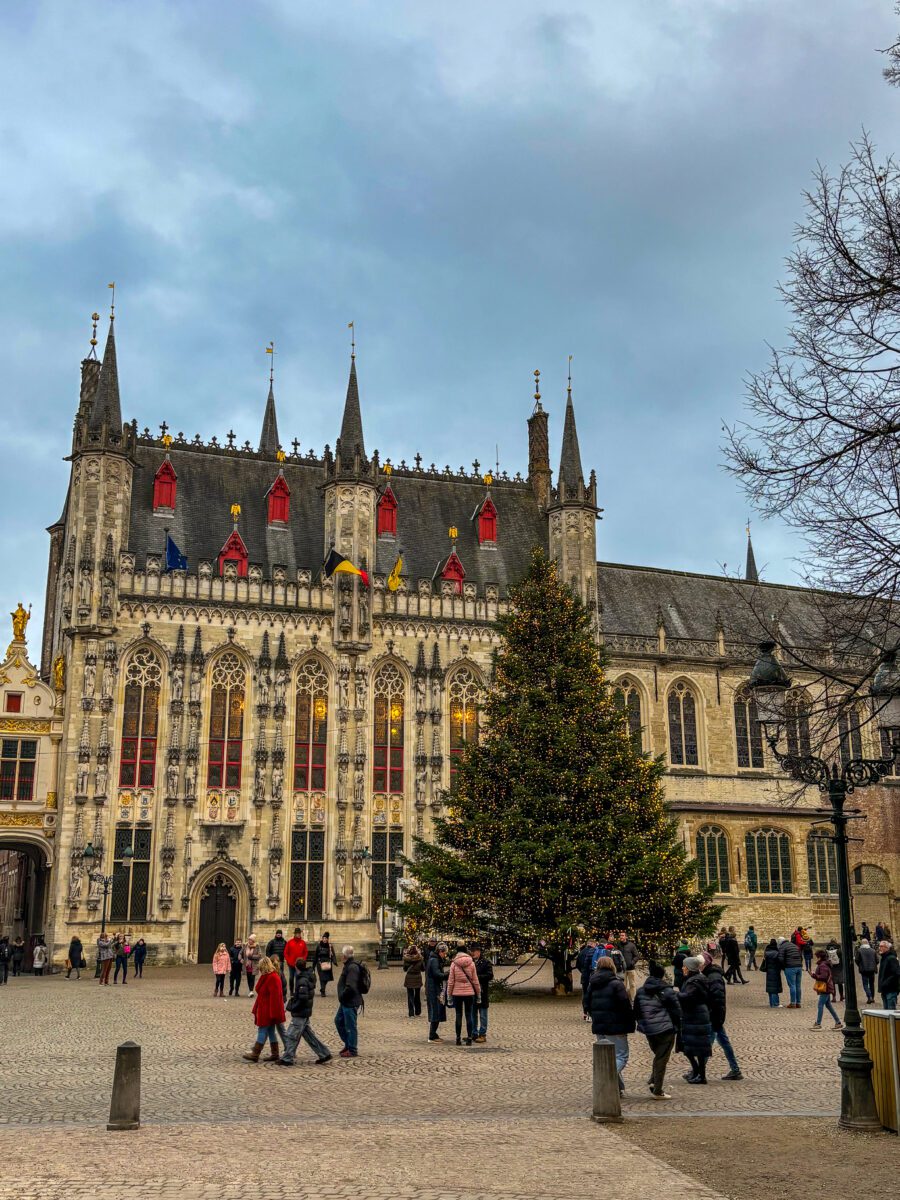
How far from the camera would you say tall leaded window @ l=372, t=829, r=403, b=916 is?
44.3m

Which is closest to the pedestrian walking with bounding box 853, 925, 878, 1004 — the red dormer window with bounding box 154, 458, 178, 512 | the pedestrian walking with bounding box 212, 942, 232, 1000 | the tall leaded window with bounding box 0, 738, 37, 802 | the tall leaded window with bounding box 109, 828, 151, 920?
the pedestrian walking with bounding box 212, 942, 232, 1000

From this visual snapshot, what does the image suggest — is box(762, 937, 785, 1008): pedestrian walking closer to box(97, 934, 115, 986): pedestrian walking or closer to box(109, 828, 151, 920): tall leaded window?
box(97, 934, 115, 986): pedestrian walking

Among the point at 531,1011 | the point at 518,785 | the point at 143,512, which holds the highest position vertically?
the point at 143,512

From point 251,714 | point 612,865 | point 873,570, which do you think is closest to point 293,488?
point 251,714

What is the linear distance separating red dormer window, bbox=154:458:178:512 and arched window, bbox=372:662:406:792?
34.8 ft

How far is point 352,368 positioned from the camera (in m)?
50.5

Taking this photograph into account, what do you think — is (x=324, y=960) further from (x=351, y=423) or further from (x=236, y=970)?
(x=351, y=423)

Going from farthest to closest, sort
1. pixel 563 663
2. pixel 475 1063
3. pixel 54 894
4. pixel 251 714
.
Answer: pixel 251 714 < pixel 54 894 < pixel 563 663 < pixel 475 1063

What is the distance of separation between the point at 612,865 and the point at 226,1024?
935cm

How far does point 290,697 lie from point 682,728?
17.6 metres

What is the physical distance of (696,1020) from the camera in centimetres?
1514

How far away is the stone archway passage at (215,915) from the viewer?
42188 millimetres

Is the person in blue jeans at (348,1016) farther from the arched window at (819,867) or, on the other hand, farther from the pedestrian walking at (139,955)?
the arched window at (819,867)

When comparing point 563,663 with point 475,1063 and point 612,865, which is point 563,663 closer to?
point 612,865
